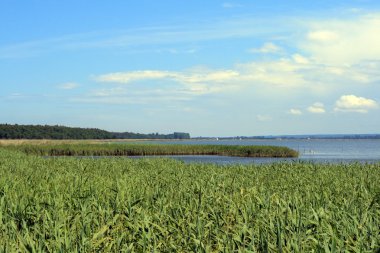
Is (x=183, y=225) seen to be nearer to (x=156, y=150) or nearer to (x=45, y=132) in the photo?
(x=156, y=150)

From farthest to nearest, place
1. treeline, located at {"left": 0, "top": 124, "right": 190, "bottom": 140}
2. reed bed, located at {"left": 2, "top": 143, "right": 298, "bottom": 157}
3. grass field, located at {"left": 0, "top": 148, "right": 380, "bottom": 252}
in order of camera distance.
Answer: treeline, located at {"left": 0, "top": 124, "right": 190, "bottom": 140}
reed bed, located at {"left": 2, "top": 143, "right": 298, "bottom": 157}
grass field, located at {"left": 0, "top": 148, "right": 380, "bottom": 252}

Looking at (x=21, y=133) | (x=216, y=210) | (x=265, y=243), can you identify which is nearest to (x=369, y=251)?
(x=265, y=243)

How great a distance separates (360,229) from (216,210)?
2016 millimetres

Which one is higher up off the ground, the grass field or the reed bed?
the grass field

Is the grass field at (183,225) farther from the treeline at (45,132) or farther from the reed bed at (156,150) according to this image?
the treeline at (45,132)

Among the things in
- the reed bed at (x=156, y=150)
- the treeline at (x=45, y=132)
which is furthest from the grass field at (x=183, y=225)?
the treeline at (x=45, y=132)

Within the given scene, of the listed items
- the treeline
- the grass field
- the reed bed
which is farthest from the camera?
the treeline

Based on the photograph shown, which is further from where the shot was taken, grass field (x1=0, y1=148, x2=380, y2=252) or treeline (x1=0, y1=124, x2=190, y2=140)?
treeline (x1=0, y1=124, x2=190, y2=140)

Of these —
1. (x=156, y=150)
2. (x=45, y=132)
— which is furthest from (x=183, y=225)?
(x=45, y=132)

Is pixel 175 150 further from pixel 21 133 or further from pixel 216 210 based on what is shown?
pixel 21 133

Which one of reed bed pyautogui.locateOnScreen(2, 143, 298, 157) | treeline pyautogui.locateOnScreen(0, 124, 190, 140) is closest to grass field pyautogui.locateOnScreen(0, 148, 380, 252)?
reed bed pyautogui.locateOnScreen(2, 143, 298, 157)

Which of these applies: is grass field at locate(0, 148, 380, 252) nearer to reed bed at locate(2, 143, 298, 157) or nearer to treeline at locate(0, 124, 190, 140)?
reed bed at locate(2, 143, 298, 157)

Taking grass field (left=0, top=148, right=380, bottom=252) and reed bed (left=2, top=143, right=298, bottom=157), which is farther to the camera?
reed bed (left=2, top=143, right=298, bottom=157)

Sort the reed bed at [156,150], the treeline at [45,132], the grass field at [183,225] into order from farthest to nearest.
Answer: the treeline at [45,132] < the reed bed at [156,150] < the grass field at [183,225]
